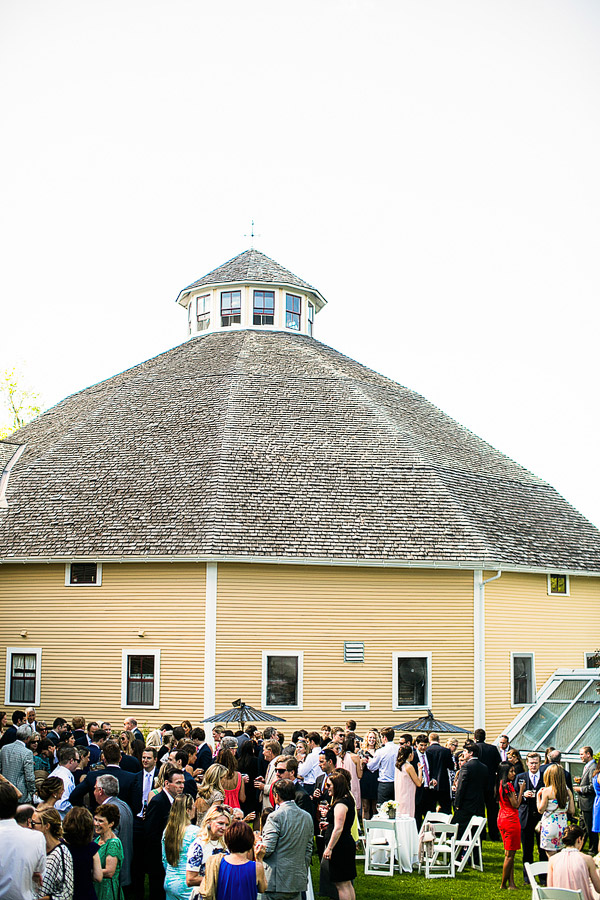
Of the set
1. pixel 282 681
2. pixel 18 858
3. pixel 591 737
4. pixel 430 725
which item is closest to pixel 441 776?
pixel 430 725

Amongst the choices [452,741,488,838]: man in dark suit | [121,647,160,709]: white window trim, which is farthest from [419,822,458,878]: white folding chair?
[121,647,160,709]: white window trim

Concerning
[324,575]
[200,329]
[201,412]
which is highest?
[200,329]

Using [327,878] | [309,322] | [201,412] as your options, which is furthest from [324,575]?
[309,322]

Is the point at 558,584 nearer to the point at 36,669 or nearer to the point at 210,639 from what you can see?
the point at 210,639

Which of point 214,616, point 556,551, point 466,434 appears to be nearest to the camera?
point 214,616

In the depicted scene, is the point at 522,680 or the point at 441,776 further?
the point at 522,680

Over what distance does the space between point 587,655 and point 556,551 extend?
3252 millimetres

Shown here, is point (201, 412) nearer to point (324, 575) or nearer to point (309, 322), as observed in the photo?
point (324, 575)

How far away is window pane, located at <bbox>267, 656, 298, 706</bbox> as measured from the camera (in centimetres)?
2481

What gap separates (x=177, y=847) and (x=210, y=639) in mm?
15153

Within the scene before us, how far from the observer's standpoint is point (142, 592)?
2545 cm

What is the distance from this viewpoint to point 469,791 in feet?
50.8

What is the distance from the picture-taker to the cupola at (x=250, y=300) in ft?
126

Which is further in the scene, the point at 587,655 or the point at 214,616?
the point at 587,655
